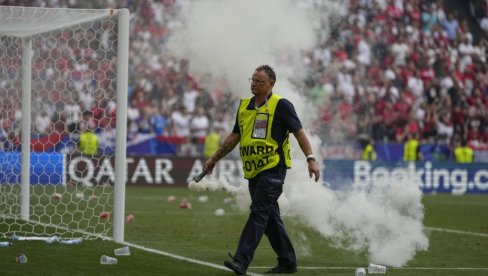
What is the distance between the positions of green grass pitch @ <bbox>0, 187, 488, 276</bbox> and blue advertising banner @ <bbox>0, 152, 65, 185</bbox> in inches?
49.5

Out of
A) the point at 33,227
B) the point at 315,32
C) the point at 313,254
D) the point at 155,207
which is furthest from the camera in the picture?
the point at 155,207

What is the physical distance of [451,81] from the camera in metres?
32.0

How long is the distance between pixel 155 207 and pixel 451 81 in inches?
588

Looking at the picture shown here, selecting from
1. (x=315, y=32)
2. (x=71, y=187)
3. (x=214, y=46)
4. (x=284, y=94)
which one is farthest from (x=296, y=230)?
(x=71, y=187)

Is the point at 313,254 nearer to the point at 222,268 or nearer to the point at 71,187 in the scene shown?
the point at 222,268

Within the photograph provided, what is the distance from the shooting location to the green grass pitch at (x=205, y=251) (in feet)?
33.2

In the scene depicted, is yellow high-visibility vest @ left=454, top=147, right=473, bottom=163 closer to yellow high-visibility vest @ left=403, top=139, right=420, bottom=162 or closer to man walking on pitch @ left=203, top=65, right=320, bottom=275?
yellow high-visibility vest @ left=403, top=139, right=420, bottom=162

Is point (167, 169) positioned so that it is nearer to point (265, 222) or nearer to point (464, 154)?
point (464, 154)

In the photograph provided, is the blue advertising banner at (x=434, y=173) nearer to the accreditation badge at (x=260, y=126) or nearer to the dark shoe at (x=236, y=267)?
the accreditation badge at (x=260, y=126)

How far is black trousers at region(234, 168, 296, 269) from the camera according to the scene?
379 inches

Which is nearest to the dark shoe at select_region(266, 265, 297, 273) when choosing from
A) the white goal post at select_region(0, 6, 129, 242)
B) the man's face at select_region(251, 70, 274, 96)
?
the man's face at select_region(251, 70, 274, 96)

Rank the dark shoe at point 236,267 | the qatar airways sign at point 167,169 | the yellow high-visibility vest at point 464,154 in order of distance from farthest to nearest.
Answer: the yellow high-visibility vest at point 464,154, the qatar airways sign at point 167,169, the dark shoe at point 236,267

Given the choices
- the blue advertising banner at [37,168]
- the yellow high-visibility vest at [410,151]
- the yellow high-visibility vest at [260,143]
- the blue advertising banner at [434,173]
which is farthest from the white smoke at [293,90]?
the yellow high-visibility vest at [410,151]

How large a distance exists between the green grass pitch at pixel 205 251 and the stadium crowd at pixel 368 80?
24.9ft
